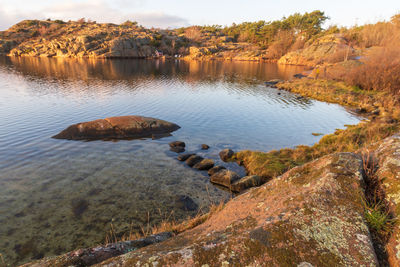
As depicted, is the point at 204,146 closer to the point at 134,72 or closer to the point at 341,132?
the point at 341,132

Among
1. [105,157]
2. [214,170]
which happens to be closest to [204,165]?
[214,170]

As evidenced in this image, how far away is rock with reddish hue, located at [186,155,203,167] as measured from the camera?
13.4 m

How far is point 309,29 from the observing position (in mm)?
107000

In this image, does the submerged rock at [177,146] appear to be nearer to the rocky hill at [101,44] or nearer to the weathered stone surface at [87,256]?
the weathered stone surface at [87,256]

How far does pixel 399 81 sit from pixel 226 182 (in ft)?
108

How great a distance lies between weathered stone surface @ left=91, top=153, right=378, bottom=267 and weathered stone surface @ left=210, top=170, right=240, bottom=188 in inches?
326

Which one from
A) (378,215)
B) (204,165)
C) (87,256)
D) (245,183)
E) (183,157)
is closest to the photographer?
(378,215)

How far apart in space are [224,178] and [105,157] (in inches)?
324

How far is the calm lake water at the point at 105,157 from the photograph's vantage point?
27.1ft

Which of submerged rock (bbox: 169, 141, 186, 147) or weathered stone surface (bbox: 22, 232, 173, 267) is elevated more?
weathered stone surface (bbox: 22, 232, 173, 267)

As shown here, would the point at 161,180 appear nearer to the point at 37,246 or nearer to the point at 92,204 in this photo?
the point at 92,204

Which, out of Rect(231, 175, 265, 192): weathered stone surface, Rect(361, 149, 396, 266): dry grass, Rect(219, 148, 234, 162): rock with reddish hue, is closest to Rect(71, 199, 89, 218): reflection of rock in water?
Rect(231, 175, 265, 192): weathered stone surface

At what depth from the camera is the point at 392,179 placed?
2.70 metres

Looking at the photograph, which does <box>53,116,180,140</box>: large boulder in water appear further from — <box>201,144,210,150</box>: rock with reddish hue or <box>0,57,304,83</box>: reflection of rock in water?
<box>0,57,304,83</box>: reflection of rock in water
